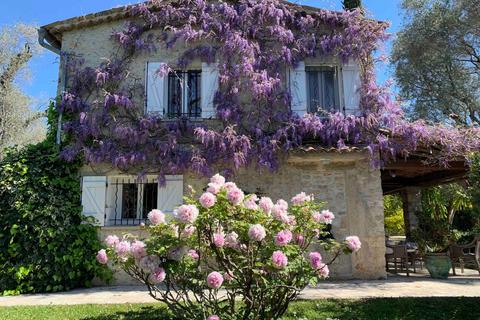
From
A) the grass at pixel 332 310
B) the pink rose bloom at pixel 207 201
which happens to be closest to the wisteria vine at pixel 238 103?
the grass at pixel 332 310

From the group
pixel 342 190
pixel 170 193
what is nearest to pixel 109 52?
pixel 170 193

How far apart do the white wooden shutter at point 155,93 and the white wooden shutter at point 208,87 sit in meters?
0.88

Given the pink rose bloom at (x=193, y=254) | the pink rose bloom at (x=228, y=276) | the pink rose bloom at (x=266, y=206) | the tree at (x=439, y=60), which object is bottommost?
the pink rose bloom at (x=228, y=276)

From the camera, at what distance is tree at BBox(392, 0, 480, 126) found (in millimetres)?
13594

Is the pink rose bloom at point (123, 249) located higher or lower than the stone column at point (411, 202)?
lower

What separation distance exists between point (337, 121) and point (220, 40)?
3167 mm

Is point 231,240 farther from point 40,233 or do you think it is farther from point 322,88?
point 322,88

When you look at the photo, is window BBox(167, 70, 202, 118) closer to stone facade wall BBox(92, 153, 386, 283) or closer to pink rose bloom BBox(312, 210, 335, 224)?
stone facade wall BBox(92, 153, 386, 283)

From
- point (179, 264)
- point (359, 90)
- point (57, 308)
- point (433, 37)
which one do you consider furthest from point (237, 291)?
point (433, 37)

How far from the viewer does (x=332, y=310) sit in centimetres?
552

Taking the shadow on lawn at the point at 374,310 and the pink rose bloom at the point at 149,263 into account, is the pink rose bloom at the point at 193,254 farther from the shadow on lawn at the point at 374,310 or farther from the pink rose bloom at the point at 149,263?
the shadow on lawn at the point at 374,310

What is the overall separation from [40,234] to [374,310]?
5.99 m

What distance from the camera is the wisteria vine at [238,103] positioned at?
28.2ft

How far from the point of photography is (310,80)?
966 centimetres
